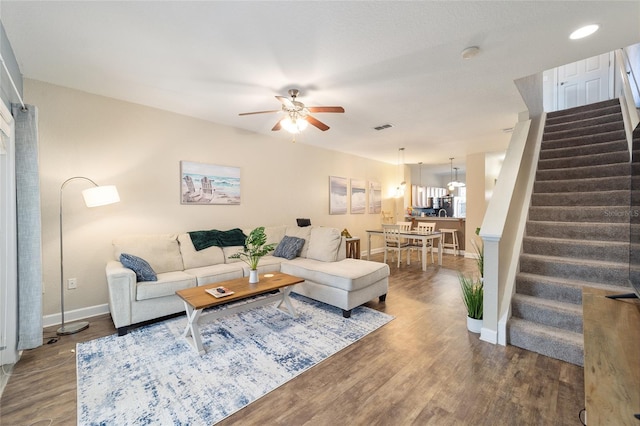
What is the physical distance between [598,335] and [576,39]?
2.50m

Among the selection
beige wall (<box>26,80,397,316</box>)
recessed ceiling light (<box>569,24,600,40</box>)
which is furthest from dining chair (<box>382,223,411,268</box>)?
recessed ceiling light (<box>569,24,600,40</box>)

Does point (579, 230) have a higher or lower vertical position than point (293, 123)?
lower

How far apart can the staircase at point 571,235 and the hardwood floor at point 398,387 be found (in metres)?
0.35

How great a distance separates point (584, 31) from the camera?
2127 mm

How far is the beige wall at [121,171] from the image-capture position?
2.91m

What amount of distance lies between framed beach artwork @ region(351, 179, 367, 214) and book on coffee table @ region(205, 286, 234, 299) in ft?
15.2

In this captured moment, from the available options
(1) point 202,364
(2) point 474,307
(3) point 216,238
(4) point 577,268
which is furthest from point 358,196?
(1) point 202,364

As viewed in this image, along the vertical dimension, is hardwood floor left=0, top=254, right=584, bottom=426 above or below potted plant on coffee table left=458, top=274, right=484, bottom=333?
below

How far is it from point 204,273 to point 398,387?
243cm

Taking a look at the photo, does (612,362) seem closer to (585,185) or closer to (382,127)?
(585,185)

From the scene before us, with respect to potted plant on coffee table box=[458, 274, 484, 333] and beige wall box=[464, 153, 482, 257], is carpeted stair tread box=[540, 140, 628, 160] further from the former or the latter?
potted plant on coffee table box=[458, 274, 484, 333]

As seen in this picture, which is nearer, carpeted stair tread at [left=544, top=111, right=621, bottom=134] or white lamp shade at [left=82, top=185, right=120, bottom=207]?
white lamp shade at [left=82, top=185, right=120, bottom=207]

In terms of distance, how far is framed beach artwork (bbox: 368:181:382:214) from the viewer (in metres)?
7.25

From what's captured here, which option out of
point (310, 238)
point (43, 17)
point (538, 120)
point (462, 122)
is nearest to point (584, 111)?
point (538, 120)
